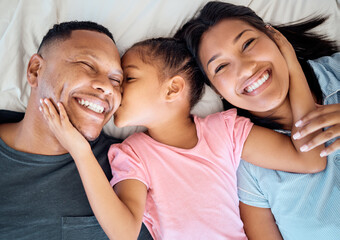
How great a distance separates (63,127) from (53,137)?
0.28m

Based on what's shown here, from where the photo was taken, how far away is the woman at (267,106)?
147 centimetres

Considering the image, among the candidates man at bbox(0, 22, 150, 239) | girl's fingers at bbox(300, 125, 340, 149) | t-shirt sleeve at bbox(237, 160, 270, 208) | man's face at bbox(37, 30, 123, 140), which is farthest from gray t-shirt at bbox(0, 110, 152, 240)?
girl's fingers at bbox(300, 125, 340, 149)

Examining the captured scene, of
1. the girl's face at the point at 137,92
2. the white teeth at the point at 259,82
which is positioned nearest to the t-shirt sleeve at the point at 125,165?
the girl's face at the point at 137,92

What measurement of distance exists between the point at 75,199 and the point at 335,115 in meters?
1.40

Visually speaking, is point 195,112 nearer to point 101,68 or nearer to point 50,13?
point 101,68

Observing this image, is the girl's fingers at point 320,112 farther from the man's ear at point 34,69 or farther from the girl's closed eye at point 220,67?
the man's ear at point 34,69

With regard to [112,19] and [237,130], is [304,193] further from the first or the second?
[112,19]

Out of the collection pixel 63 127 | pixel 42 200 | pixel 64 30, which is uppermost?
pixel 64 30

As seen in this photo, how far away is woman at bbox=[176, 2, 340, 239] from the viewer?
147cm

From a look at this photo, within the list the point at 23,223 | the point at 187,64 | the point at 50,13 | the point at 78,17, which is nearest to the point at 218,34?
the point at 187,64

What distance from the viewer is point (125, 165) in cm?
159

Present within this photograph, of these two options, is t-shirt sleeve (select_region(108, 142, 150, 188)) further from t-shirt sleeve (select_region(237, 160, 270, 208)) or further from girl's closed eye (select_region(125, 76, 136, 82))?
t-shirt sleeve (select_region(237, 160, 270, 208))

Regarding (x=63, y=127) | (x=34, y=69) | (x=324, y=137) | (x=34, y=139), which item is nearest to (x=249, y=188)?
(x=324, y=137)

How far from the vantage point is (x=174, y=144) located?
1754 millimetres
